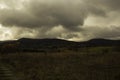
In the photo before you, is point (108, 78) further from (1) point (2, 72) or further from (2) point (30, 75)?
(1) point (2, 72)

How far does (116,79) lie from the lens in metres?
18.4

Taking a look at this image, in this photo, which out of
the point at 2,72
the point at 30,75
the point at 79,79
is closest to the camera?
the point at 79,79

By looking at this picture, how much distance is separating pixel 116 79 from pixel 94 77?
5.49 feet

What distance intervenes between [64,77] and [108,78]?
3335 mm

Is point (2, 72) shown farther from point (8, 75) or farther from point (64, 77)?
point (64, 77)

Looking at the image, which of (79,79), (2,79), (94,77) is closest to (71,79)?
(79,79)

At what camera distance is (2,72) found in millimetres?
21297

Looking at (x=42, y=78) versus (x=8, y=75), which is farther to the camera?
(x=8, y=75)

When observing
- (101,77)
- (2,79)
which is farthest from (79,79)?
(2,79)

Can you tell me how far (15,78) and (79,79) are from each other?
4908mm

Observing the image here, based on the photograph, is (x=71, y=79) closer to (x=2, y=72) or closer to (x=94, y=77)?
(x=94, y=77)

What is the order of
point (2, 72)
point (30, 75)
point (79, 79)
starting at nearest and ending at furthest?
1. point (79, 79)
2. point (30, 75)
3. point (2, 72)

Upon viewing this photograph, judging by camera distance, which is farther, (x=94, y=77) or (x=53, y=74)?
(x=53, y=74)

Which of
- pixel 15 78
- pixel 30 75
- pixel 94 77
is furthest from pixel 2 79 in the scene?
pixel 94 77
